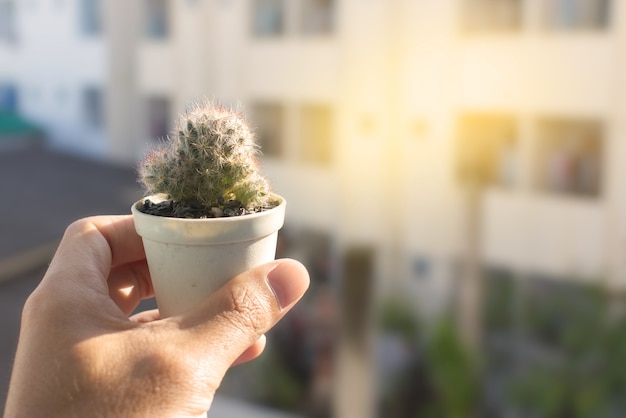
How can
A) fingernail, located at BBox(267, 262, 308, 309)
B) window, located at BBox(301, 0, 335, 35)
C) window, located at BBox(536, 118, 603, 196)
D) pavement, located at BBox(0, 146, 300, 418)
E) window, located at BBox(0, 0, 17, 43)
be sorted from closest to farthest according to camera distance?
fingernail, located at BBox(267, 262, 308, 309) < pavement, located at BBox(0, 146, 300, 418) < window, located at BBox(536, 118, 603, 196) < window, located at BBox(301, 0, 335, 35) < window, located at BBox(0, 0, 17, 43)

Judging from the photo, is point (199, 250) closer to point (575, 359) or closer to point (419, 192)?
point (419, 192)

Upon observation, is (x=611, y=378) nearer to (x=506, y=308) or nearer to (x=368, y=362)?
(x=506, y=308)

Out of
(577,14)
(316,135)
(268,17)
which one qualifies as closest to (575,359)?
(577,14)

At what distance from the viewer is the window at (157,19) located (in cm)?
438

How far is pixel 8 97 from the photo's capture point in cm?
522

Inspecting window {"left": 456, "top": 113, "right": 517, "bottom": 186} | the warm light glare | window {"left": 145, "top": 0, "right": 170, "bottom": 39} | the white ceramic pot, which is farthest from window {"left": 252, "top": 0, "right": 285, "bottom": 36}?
the white ceramic pot

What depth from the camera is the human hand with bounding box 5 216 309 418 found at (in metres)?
0.58

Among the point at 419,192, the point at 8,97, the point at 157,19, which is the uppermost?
the point at 157,19

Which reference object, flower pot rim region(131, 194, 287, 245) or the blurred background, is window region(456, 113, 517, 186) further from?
flower pot rim region(131, 194, 287, 245)

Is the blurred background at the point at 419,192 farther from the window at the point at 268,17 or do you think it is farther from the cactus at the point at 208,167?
the cactus at the point at 208,167

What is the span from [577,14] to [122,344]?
301cm

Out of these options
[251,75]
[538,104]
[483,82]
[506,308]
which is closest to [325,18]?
[251,75]

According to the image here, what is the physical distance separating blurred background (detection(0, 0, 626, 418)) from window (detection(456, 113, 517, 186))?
11 mm

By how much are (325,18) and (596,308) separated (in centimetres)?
199
